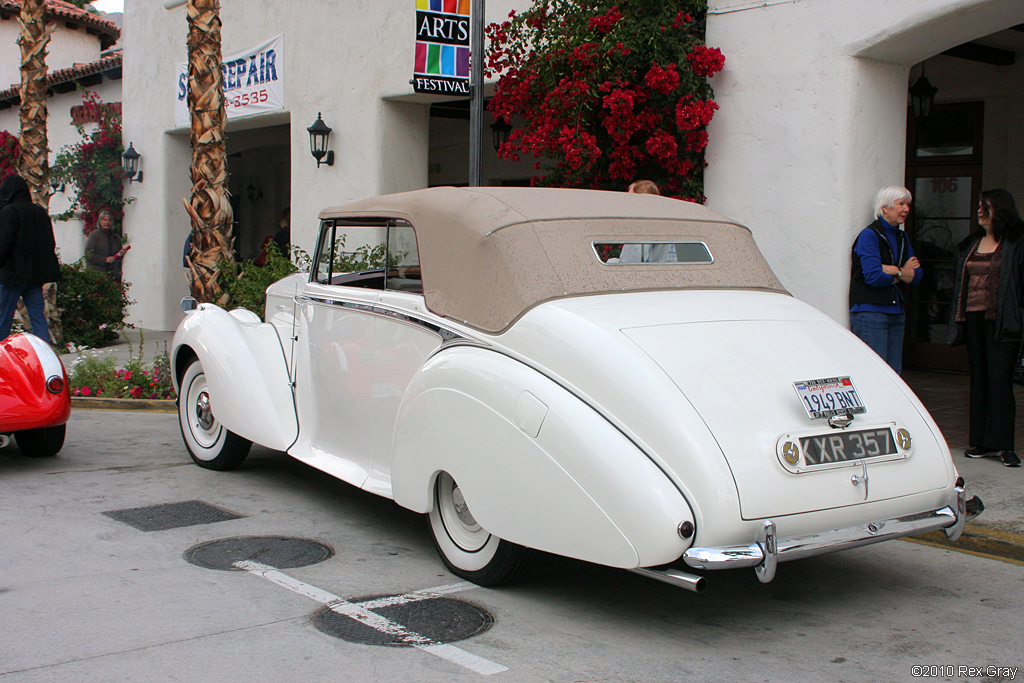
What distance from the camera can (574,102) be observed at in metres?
8.36

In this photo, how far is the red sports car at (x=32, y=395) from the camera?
6.36 meters

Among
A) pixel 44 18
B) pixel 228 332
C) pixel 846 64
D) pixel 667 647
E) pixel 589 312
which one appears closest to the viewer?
pixel 667 647

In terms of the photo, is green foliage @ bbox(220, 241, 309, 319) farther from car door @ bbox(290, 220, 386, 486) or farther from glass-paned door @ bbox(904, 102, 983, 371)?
glass-paned door @ bbox(904, 102, 983, 371)

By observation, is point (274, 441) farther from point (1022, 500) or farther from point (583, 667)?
point (1022, 500)

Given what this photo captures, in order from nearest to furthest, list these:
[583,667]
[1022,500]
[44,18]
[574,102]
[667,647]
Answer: [583,667], [667,647], [1022,500], [574,102], [44,18]

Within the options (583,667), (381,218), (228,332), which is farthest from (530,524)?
(228,332)

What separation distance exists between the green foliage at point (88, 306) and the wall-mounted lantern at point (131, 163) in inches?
106

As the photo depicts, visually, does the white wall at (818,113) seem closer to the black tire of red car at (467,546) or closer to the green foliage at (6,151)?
the black tire of red car at (467,546)

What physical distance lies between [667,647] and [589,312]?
1.37m

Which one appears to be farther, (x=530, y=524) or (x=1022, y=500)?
(x=1022, y=500)

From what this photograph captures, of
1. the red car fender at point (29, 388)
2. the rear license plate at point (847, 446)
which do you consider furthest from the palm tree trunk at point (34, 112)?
the rear license plate at point (847, 446)

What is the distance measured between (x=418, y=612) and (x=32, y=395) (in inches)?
146

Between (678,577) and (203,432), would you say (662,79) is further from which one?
(678,577)

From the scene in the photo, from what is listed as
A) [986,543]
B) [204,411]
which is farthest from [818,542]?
[204,411]
